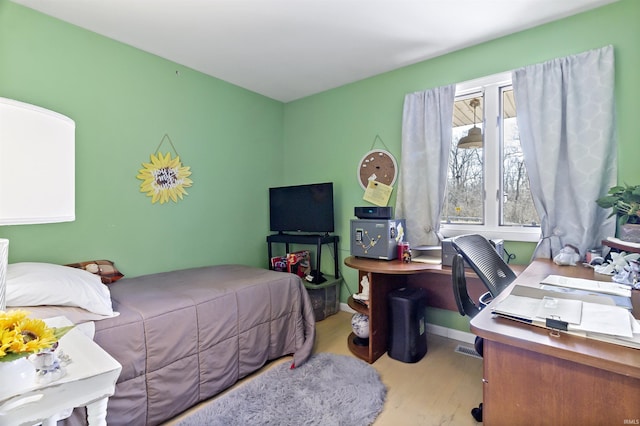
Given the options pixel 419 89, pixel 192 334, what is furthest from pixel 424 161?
pixel 192 334

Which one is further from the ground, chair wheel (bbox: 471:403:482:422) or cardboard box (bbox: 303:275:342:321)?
cardboard box (bbox: 303:275:342:321)

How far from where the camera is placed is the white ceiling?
1.86m

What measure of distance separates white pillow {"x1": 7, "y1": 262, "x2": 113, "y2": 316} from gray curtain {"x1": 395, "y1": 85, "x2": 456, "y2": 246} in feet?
7.18

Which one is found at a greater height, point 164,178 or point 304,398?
point 164,178

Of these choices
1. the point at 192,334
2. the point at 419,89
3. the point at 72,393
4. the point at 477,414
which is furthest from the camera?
the point at 419,89

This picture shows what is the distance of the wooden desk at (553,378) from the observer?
2.46 ft

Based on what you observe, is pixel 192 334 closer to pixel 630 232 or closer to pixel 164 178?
pixel 164 178

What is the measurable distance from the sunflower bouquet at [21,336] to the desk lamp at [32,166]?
209 mm

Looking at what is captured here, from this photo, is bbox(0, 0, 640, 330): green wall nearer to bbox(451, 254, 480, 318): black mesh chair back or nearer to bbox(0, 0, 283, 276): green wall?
bbox(0, 0, 283, 276): green wall

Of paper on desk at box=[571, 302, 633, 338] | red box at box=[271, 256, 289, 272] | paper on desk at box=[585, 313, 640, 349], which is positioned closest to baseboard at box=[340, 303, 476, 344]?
red box at box=[271, 256, 289, 272]

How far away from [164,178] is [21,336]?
1934 mm

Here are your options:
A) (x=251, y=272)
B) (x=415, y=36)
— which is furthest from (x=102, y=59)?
(x=415, y=36)

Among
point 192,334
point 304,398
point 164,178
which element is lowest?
point 304,398

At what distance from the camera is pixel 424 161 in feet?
8.39
